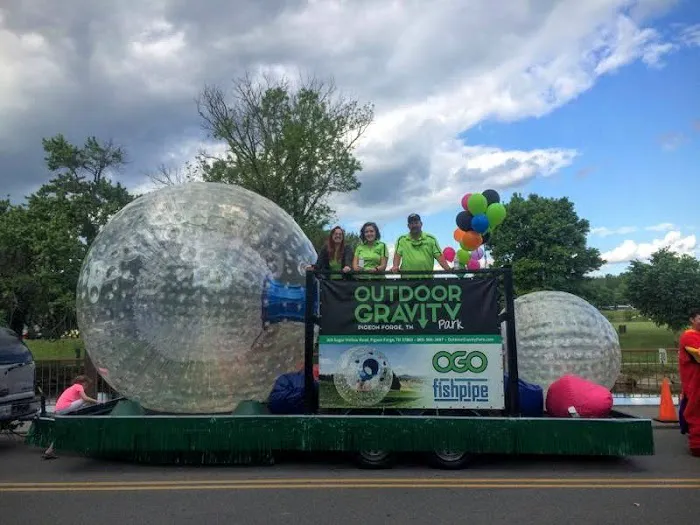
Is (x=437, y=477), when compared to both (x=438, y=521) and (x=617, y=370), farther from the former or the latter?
(x=617, y=370)

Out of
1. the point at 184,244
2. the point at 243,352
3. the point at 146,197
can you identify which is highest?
the point at 146,197

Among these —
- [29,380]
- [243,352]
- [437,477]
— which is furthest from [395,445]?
[29,380]

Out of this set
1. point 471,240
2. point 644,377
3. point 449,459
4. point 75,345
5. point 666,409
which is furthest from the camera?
point 75,345

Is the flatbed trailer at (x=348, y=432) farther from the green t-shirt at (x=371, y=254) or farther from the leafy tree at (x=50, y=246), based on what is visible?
the leafy tree at (x=50, y=246)

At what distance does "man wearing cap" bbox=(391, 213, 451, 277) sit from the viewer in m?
7.59

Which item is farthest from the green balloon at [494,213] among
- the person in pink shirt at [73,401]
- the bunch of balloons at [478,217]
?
the person in pink shirt at [73,401]

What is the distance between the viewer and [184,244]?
684cm

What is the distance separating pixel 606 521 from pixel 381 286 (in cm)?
308

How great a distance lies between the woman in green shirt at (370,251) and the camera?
300 inches

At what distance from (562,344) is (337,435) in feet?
11.0

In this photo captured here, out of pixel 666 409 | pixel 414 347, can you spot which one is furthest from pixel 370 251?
pixel 666 409

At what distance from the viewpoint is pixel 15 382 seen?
8438 mm

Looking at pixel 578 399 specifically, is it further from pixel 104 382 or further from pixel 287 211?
pixel 287 211

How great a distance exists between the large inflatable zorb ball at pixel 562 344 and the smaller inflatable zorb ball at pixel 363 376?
2.33 m
